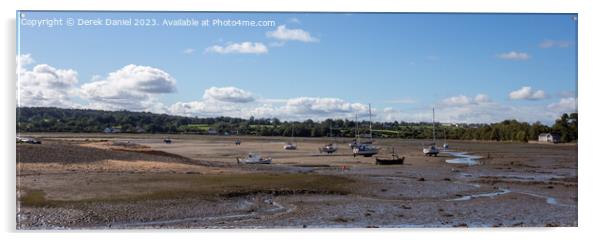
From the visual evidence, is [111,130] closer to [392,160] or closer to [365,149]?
[365,149]

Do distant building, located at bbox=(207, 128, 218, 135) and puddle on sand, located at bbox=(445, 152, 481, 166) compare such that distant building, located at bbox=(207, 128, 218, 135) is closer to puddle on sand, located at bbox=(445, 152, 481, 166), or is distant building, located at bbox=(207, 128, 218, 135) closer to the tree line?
the tree line

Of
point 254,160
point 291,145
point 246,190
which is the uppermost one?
point 291,145

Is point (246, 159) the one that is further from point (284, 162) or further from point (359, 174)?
point (359, 174)

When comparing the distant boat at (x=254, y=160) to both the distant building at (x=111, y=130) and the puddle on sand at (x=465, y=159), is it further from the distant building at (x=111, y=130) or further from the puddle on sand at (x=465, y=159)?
the puddle on sand at (x=465, y=159)

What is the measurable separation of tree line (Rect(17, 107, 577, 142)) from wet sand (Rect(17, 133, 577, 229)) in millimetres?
193

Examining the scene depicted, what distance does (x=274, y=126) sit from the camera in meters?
10.8

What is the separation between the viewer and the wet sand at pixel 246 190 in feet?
32.3

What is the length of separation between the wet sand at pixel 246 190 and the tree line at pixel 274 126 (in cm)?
19

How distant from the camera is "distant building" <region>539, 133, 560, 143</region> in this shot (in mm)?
10324

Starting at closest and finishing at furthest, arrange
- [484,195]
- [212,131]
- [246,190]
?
[212,131] < [246,190] < [484,195]

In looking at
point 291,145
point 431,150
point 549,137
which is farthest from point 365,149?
point 549,137

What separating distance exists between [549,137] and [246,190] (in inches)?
196

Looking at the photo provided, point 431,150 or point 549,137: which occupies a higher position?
point 549,137

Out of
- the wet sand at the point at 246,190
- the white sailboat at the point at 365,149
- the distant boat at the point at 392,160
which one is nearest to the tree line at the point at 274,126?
the wet sand at the point at 246,190
